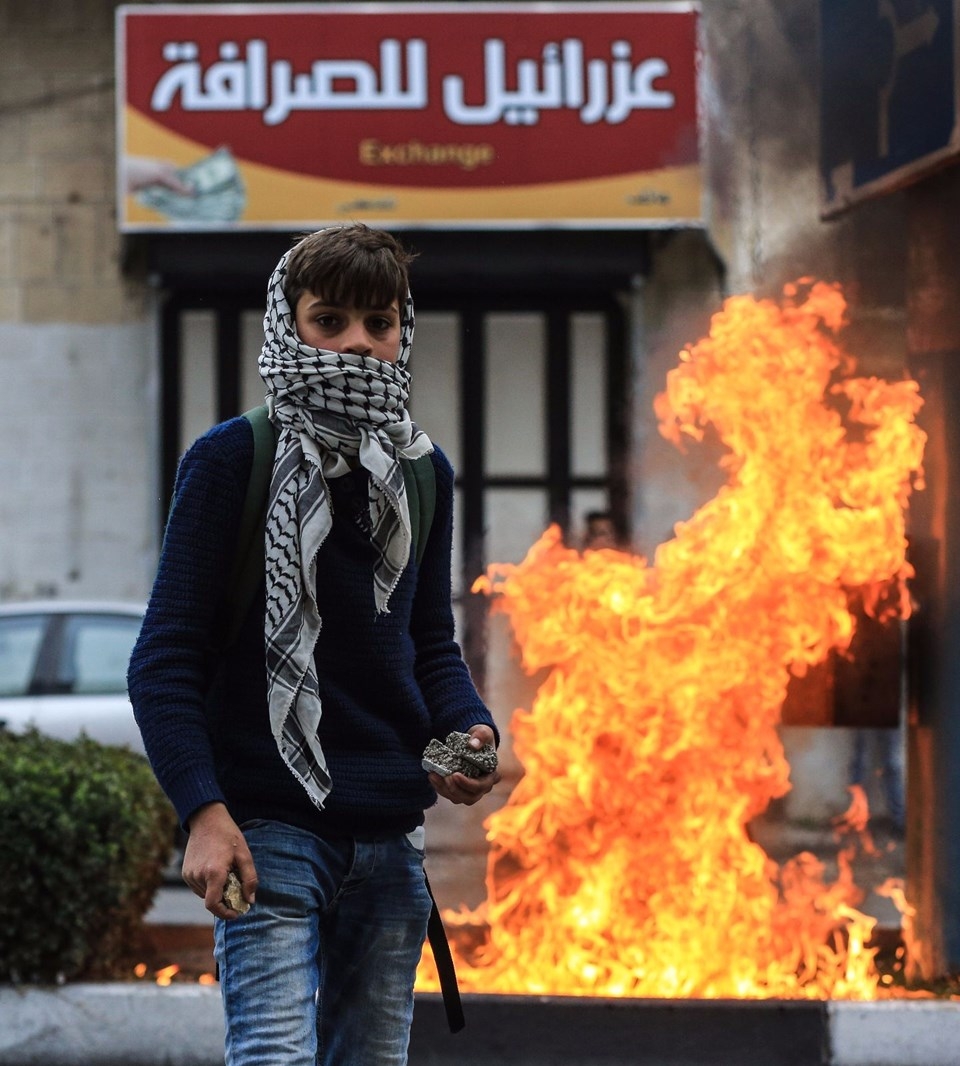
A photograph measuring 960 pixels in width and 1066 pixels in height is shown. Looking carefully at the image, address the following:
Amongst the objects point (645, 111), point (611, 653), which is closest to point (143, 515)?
point (645, 111)

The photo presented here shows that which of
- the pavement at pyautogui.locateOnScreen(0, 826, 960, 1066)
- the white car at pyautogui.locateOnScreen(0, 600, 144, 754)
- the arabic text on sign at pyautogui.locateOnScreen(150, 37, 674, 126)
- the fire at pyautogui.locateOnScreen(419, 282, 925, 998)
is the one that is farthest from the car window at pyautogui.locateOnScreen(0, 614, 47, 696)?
the pavement at pyautogui.locateOnScreen(0, 826, 960, 1066)

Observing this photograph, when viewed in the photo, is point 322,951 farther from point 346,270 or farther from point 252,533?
point 346,270

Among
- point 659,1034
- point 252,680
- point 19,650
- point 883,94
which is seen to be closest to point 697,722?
point 659,1034

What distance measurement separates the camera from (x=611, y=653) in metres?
5.64

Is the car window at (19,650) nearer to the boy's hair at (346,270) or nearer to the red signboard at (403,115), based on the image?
the red signboard at (403,115)

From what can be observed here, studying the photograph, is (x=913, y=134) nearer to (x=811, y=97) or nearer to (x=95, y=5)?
(x=811, y=97)

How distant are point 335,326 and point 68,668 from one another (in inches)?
282

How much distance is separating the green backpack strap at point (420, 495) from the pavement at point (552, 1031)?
2.28m

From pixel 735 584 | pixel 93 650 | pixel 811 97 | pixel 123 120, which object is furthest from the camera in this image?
pixel 123 120

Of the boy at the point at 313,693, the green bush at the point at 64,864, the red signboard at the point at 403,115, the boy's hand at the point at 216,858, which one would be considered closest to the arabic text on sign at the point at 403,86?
the red signboard at the point at 403,115

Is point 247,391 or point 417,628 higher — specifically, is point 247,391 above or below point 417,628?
above

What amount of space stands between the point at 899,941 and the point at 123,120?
8.16 meters

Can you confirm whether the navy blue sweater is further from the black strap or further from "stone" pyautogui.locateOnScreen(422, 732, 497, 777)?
the black strap

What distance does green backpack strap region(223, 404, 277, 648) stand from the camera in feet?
8.77
